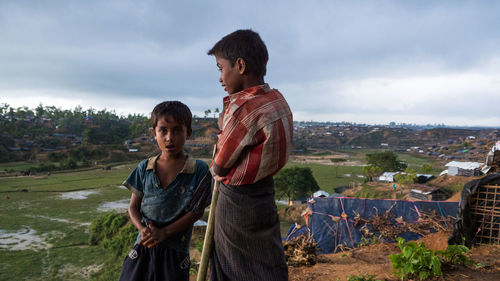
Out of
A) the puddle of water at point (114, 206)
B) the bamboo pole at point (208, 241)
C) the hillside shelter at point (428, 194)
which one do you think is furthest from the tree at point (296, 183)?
the bamboo pole at point (208, 241)

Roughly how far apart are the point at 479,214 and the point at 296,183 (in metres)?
24.9

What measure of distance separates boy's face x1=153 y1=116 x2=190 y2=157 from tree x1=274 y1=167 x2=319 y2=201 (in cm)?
2843

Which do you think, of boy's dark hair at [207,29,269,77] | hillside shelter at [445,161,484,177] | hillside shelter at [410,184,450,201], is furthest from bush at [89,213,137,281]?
hillside shelter at [445,161,484,177]

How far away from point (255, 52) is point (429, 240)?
5680 millimetres

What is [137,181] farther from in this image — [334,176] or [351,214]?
[334,176]

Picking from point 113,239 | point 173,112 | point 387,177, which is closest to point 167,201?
point 173,112

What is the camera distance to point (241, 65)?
1347 millimetres

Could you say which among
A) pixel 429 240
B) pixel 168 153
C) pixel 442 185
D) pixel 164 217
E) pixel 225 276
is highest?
pixel 168 153

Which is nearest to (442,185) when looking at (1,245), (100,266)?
(100,266)

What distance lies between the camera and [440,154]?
7350 cm

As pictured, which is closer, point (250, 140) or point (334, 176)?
point (250, 140)

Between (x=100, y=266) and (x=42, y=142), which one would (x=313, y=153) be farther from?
(x=100, y=266)

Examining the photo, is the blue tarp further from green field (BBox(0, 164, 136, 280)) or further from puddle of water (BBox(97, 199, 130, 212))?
puddle of water (BBox(97, 199, 130, 212))

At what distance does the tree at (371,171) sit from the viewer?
122 feet
